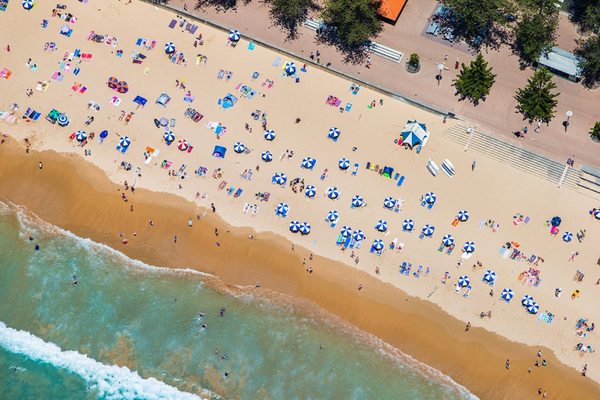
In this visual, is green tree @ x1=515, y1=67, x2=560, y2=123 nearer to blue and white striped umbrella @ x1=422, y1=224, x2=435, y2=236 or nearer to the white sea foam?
blue and white striped umbrella @ x1=422, y1=224, x2=435, y2=236

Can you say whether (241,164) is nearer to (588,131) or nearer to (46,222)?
(46,222)

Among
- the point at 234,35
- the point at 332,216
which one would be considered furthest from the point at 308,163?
the point at 234,35

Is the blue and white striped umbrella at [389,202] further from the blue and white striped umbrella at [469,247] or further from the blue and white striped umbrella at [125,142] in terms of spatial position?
the blue and white striped umbrella at [125,142]

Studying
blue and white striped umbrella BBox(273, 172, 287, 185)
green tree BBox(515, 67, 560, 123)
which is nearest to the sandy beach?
blue and white striped umbrella BBox(273, 172, 287, 185)

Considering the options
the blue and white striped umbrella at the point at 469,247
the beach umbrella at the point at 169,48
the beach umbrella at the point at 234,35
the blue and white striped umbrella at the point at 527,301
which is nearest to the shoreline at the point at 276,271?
the blue and white striped umbrella at the point at 527,301

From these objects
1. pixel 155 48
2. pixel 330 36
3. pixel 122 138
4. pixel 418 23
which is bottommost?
pixel 122 138

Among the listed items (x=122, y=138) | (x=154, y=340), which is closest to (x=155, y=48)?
(x=122, y=138)
